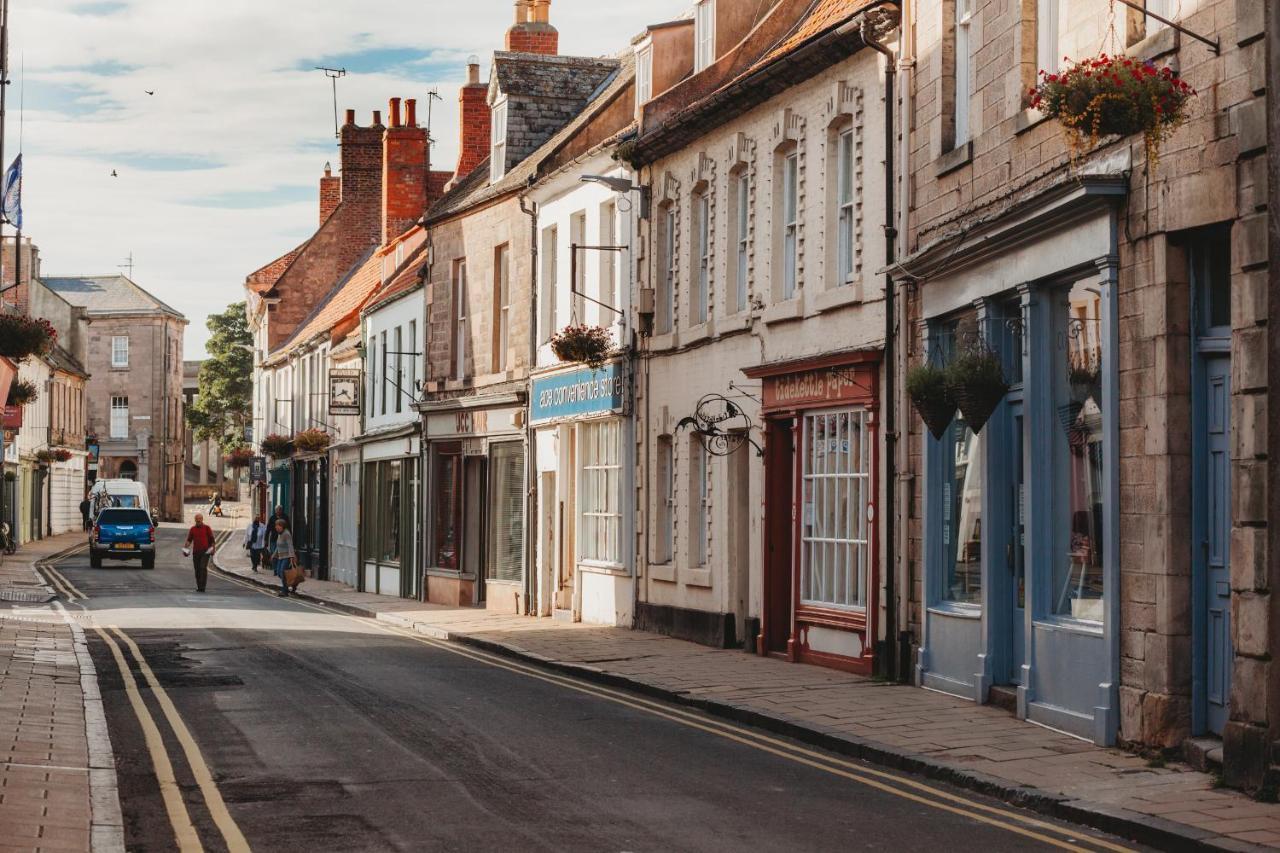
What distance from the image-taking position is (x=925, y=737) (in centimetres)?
1300

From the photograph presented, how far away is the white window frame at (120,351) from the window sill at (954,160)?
296 feet

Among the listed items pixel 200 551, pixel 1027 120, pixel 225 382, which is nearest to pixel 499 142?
pixel 200 551

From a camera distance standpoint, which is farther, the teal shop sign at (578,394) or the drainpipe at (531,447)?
the drainpipe at (531,447)

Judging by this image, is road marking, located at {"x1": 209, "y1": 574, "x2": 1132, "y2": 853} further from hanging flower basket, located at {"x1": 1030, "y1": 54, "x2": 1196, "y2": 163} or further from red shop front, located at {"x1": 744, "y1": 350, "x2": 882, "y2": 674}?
hanging flower basket, located at {"x1": 1030, "y1": 54, "x2": 1196, "y2": 163}

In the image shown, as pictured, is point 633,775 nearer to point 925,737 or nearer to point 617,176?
point 925,737

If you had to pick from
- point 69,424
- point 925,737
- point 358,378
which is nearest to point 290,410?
point 358,378

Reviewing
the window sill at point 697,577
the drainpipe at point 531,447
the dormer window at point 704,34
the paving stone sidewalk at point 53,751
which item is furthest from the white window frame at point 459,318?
the paving stone sidewalk at point 53,751

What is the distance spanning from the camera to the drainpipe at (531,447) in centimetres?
3033

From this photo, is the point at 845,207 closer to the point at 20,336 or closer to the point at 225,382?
the point at 20,336

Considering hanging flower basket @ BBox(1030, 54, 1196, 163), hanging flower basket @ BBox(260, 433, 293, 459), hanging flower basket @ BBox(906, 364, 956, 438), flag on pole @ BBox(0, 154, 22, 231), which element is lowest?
hanging flower basket @ BBox(906, 364, 956, 438)

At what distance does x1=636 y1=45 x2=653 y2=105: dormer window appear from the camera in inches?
1025

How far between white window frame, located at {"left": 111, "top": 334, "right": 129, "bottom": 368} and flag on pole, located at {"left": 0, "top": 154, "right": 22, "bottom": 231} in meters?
80.1

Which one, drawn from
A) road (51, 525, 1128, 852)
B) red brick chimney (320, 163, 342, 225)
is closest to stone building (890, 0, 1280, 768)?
road (51, 525, 1128, 852)

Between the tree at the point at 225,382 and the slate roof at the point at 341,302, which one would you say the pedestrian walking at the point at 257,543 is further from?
the tree at the point at 225,382
